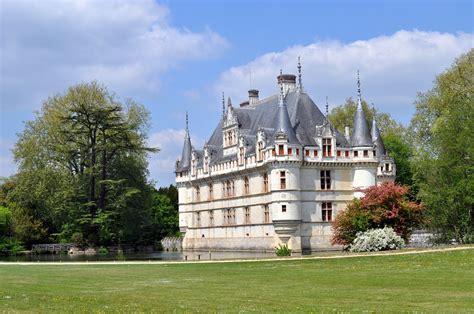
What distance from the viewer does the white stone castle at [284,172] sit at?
45.4 meters

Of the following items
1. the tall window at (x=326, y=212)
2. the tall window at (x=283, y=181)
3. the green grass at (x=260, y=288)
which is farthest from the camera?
the tall window at (x=326, y=212)

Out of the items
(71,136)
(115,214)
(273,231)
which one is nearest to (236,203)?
(273,231)

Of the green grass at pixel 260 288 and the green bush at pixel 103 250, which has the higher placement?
the green bush at pixel 103 250

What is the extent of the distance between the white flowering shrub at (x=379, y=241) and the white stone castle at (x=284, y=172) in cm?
855

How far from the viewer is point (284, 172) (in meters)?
45.2

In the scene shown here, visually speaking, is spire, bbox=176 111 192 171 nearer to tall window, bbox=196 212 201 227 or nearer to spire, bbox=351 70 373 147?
tall window, bbox=196 212 201 227

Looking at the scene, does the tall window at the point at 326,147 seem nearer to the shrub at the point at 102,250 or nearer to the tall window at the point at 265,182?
the tall window at the point at 265,182

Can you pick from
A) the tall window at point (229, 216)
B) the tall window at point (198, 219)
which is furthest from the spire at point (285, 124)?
the tall window at point (198, 219)

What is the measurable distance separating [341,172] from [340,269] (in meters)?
24.5

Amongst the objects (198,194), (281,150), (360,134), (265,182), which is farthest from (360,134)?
(198,194)

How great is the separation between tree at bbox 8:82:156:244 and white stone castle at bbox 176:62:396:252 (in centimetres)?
783

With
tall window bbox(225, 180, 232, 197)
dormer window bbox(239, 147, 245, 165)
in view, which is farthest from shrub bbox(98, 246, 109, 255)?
dormer window bbox(239, 147, 245, 165)

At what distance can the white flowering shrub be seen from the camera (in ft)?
119

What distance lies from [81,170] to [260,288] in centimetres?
4371
